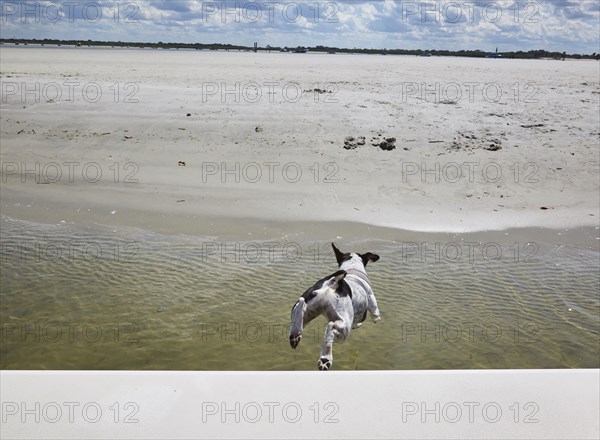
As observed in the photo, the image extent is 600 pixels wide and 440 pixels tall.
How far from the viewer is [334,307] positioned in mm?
2375

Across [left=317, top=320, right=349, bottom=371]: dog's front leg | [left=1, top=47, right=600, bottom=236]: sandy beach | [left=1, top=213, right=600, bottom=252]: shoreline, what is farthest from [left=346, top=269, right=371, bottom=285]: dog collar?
[left=1, top=47, right=600, bottom=236]: sandy beach

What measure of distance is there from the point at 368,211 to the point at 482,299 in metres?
1.19

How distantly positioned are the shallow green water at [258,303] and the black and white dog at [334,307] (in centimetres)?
86

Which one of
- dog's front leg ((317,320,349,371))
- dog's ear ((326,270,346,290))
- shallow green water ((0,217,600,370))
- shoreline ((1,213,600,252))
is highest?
dog's ear ((326,270,346,290))

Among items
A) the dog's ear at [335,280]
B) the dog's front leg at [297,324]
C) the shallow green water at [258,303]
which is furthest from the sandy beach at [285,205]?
the dog's front leg at [297,324]

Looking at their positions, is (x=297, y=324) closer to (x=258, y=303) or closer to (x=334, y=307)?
(x=334, y=307)

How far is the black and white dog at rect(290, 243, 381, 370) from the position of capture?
2219 millimetres

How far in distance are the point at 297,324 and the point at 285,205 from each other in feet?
8.12

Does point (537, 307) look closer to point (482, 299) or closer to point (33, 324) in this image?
point (482, 299)

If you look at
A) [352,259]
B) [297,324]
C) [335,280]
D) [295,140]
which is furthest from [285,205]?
[297,324]

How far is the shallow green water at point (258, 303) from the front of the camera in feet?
11.4

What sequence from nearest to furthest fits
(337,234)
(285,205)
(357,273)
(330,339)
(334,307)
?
(330,339) < (334,307) < (357,273) < (337,234) < (285,205)

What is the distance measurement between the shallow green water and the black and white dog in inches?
33.7

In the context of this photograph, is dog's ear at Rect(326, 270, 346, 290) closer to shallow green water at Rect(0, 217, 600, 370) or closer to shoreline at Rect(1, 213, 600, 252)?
shallow green water at Rect(0, 217, 600, 370)
